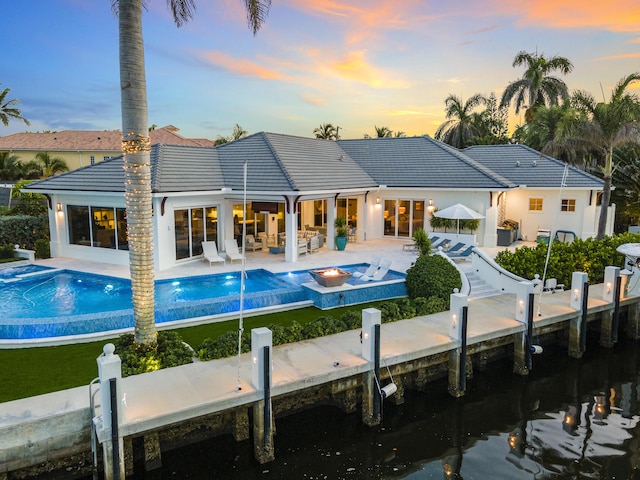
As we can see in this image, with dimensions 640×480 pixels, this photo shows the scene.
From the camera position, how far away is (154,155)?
21.3 m

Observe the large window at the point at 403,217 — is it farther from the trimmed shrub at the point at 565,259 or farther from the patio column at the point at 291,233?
the patio column at the point at 291,233

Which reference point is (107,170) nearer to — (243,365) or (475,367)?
(243,365)

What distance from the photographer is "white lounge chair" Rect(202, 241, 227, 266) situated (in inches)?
792

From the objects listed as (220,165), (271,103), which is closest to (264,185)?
(220,165)

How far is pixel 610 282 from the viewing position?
16531 millimetres

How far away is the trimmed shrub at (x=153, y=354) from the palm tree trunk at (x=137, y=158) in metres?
0.26

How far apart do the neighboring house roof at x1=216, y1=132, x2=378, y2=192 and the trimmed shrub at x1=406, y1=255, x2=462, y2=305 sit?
673 cm

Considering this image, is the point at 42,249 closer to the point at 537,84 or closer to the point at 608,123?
the point at 608,123

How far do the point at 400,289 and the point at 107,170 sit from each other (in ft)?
48.7

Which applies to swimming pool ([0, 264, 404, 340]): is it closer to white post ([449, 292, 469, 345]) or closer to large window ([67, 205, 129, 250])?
large window ([67, 205, 129, 250])

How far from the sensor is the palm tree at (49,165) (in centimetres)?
4888

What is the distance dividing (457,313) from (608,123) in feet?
51.1

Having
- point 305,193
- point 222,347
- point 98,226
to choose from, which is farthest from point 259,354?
point 98,226

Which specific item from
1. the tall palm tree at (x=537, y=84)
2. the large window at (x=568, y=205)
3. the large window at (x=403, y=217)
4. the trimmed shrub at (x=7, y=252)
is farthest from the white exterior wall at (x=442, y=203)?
the tall palm tree at (x=537, y=84)
